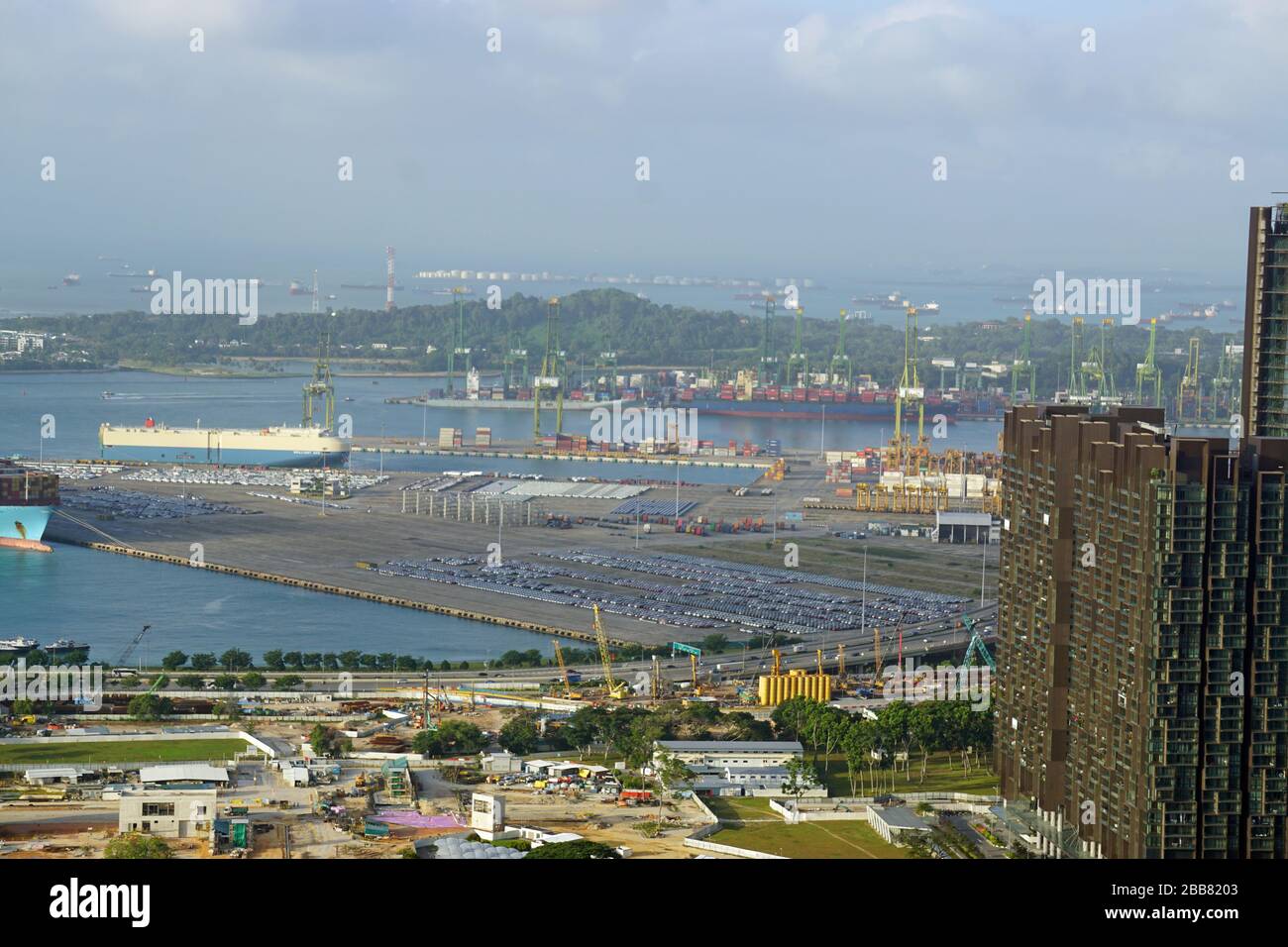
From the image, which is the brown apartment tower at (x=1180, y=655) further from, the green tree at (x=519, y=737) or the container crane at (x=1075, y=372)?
Answer: the container crane at (x=1075, y=372)

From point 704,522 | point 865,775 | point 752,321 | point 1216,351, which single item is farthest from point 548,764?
point 752,321

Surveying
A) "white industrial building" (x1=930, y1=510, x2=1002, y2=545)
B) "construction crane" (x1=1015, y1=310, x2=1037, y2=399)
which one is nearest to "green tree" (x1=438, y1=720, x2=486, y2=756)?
"white industrial building" (x1=930, y1=510, x2=1002, y2=545)

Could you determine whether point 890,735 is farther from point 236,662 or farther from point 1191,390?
point 1191,390

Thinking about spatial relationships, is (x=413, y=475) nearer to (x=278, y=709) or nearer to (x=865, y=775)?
(x=278, y=709)

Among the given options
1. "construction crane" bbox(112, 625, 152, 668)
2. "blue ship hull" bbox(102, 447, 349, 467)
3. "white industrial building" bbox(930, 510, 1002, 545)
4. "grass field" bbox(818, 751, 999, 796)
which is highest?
"blue ship hull" bbox(102, 447, 349, 467)

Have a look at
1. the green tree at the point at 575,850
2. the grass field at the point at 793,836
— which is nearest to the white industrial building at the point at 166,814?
the green tree at the point at 575,850
